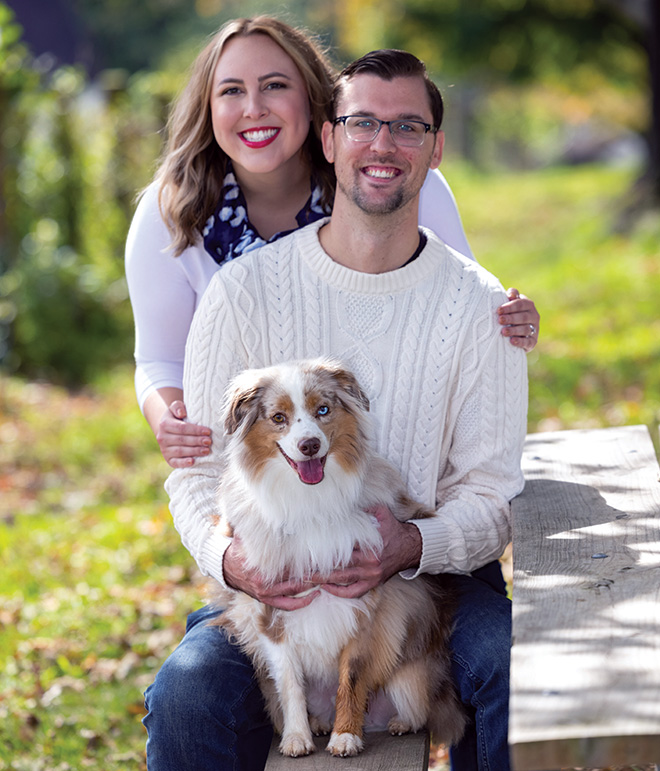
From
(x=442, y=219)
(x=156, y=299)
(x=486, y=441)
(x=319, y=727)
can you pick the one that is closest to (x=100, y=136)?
(x=156, y=299)

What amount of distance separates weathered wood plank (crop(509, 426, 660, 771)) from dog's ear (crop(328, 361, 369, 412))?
596 mm

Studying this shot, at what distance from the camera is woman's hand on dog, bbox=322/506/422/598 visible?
2.76 m

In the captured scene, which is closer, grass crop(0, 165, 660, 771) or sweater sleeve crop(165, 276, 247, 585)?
sweater sleeve crop(165, 276, 247, 585)

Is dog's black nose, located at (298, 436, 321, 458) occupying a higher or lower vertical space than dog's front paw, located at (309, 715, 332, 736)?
higher

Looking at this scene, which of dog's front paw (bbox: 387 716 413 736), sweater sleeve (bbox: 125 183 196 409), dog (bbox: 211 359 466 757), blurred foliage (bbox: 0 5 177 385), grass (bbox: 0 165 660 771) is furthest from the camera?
blurred foliage (bbox: 0 5 177 385)

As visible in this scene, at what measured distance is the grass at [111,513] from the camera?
4.43 meters

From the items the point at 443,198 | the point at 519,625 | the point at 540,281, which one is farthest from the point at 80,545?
the point at 540,281

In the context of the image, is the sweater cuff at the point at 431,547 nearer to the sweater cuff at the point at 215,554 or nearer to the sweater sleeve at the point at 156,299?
the sweater cuff at the point at 215,554

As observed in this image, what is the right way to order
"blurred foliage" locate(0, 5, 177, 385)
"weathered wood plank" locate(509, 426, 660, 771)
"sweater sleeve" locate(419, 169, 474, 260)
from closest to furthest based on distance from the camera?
"weathered wood plank" locate(509, 426, 660, 771)
"sweater sleeve" locate(419, 169, 474, 260)
"blurred foliage" locate(0, 5, 177, 385)

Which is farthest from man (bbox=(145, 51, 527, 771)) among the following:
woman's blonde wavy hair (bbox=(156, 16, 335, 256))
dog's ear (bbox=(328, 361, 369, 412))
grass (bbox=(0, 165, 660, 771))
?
grass (bbox=(0, 165, 660, 771))

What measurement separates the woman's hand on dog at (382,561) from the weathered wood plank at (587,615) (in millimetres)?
320

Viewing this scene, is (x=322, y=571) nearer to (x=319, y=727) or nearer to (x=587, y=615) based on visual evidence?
(x=319, y=727)

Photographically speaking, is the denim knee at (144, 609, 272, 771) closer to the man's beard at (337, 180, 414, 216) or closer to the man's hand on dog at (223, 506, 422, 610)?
the man's hand on dog at (223, 506, 422, 610)

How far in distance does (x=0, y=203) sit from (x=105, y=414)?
10.4 ft
